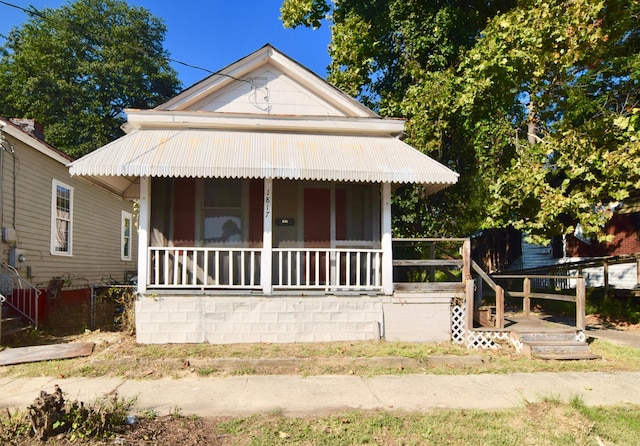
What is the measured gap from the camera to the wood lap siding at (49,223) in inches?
406

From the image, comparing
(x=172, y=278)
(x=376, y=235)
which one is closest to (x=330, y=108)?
(x=376, y=235)

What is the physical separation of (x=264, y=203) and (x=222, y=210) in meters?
1.38

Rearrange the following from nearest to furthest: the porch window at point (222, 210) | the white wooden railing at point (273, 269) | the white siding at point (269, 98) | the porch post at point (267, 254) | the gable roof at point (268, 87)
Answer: the porch post at point (267, 254) < the white wooden railing at point (273, 269) < the gable roof at point (268, 87) < the porch window at point (222, 210) < the white siding at point (269, 98)

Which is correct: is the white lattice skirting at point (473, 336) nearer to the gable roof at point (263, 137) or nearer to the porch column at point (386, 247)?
the porch column at point (386, 247)

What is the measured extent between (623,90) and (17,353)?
1471cm

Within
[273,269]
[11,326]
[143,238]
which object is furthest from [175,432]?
[11,326]

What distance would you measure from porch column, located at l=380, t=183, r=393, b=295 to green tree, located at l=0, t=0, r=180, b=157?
26330mm

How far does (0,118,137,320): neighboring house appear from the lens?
32.3ft

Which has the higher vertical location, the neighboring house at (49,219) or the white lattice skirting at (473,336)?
the neighboring house at (49,219)

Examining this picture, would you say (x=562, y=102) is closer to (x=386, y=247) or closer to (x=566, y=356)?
(x=386, y=247)

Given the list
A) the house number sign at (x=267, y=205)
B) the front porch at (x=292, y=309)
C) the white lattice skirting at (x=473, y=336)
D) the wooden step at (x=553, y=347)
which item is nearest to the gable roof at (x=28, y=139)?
the front porch at (x=292, y=309)

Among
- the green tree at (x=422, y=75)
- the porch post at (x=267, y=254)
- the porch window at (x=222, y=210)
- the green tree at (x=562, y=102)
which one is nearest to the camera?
the porch post at (x=267, y=254)

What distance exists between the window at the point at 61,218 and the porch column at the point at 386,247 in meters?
8.96

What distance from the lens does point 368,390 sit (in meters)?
6.02
